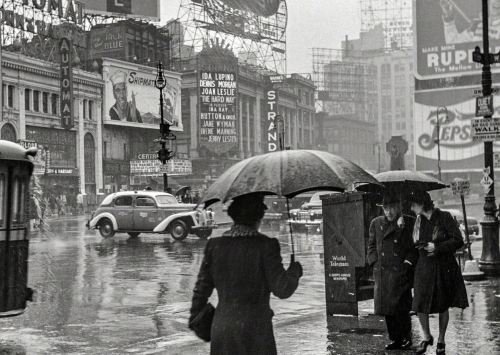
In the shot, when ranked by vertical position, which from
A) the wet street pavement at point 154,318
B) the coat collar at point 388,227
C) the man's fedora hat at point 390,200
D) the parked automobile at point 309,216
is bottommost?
the wet street pavement at point 154,318

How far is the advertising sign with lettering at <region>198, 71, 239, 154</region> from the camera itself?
91.7 metres

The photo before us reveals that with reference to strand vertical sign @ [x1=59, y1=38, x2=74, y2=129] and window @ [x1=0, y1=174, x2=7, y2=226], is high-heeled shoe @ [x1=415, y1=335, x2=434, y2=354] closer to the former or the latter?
window @ [x1=0, y1=174, x2=7, y2=226]

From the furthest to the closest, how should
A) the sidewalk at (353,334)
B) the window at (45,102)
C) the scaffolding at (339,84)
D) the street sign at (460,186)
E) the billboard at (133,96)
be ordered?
the scaffolding at (339,84) → the billboard at (133,96) → the window at (45,102) → the street sign at (460,186) → the sidewalk at (353,334)

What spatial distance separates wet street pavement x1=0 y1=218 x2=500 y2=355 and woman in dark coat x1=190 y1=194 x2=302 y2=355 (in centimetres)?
377

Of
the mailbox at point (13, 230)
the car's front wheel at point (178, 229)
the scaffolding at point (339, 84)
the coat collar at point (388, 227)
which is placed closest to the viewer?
the coat collar at point (388, 227)

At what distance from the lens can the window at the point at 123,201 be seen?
28219mm

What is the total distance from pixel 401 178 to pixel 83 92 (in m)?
65.4

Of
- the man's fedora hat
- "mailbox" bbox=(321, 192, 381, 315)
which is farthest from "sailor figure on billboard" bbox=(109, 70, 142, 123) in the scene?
the man's fedora hat

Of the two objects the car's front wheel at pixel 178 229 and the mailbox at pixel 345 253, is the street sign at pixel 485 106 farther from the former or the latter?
the car's front wheel at pixel 178 229

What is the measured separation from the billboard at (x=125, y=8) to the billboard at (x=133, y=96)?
209 inches

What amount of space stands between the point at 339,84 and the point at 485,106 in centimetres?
13945

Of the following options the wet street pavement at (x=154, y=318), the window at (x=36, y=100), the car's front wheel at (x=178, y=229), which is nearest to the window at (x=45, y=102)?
the window at (x=36, y=100)

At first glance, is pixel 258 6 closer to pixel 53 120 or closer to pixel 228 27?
pixel 228 27

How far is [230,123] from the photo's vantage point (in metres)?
93.4
